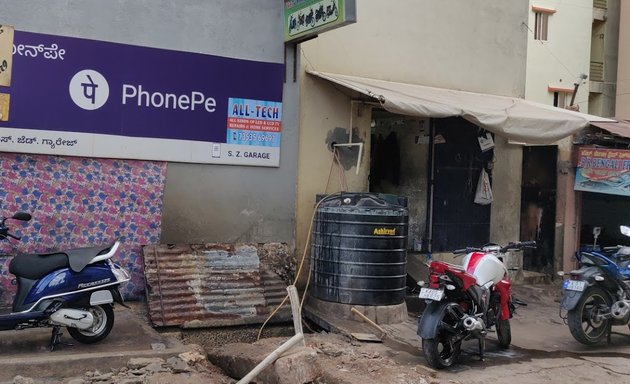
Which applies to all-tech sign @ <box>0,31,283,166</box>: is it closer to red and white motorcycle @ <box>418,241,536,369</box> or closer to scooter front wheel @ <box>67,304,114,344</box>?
scooter front wheel @ <box>67,304,114,344</box>

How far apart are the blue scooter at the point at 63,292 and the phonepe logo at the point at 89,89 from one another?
165 cm

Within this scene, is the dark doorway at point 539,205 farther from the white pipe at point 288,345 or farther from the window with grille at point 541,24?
the window with grille at point 541,24

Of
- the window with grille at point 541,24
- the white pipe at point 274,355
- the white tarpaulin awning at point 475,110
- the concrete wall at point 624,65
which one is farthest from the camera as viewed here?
the window with grille at point 541,24

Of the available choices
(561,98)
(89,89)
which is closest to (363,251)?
(89,89)

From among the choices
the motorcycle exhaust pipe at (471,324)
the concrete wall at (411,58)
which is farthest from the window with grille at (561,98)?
the motorcycle exhaust pipe at (471,324)

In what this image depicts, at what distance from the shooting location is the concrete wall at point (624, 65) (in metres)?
23.8

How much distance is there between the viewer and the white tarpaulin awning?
7109 mm

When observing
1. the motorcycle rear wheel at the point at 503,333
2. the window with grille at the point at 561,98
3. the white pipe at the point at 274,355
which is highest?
the window with grille at the point at 561,98

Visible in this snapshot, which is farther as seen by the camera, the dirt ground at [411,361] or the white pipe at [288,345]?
the dirt ground at [411,361]

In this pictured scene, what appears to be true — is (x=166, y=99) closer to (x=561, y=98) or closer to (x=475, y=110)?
(x=475, y=110)

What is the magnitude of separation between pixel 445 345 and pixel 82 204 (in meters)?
4.12

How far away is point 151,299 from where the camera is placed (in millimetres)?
6316

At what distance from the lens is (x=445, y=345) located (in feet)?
17.8

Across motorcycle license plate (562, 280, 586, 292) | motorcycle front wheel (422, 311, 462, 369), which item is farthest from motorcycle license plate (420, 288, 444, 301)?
motorcycle license plate (562, 280, 586, 292)
